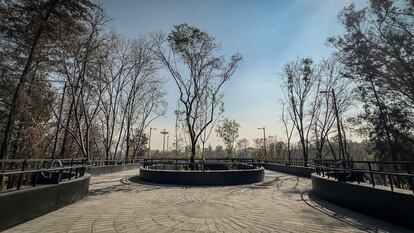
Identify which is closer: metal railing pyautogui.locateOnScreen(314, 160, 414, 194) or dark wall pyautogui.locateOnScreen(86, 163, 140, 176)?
metal railing pyautogui.locateOnScreen(314, 160, 414, 194)

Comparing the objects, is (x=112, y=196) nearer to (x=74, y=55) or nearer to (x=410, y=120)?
(x=74, y=55)

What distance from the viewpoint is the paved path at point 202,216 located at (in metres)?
5.07

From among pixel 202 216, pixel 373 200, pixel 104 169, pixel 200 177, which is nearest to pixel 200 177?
pixel 200 177

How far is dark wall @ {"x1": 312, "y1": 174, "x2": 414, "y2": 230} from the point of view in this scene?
5.07m

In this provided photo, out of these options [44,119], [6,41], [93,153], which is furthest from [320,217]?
[93,153]

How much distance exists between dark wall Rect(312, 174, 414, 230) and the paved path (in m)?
0.24

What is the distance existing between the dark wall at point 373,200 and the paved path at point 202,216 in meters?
0.24

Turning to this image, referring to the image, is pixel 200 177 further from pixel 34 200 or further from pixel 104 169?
pixel 104 169

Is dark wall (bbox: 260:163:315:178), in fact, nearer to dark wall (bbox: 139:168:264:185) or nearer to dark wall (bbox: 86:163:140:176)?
dark wall (bbox: 139:168:264:185)

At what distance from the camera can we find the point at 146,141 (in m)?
58.0

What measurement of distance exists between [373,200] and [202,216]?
4.35 meters

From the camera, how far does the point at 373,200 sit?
19.9 feet

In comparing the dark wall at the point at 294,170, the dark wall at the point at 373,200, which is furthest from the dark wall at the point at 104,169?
the dark wall at the point at 294,170

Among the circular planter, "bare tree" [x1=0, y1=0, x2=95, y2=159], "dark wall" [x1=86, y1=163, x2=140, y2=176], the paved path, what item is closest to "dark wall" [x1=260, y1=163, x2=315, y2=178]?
the circular planter
